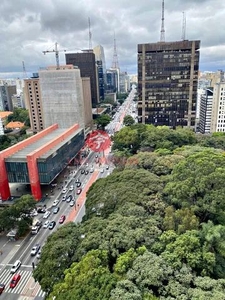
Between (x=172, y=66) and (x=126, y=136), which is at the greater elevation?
(x=172, y=66)

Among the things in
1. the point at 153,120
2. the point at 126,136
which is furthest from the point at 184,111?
the point at 126,136

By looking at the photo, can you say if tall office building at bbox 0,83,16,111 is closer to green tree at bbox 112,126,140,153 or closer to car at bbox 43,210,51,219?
green tree at bbox 112,126,140,153

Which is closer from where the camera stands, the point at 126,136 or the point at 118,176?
the point at 118,176

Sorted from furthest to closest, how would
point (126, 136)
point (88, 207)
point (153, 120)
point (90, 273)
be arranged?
1. point (153, 120)
2. point (126, 136)
3. point (88, 207)
4. point (90, 273)

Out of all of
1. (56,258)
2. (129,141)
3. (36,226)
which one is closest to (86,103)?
(129,141)

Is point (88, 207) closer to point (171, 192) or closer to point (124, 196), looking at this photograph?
point (124, 196)

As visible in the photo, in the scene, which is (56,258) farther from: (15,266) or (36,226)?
(36,226)

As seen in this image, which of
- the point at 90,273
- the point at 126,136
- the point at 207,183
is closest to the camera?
the point at 90,273
